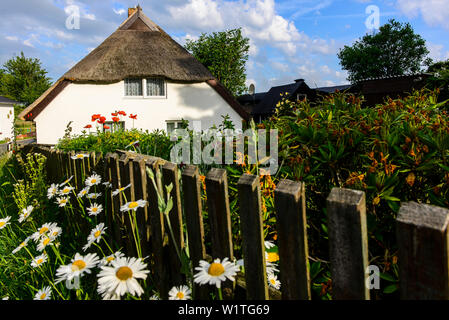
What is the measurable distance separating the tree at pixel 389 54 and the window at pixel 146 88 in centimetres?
2991

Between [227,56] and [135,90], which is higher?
[227,56]

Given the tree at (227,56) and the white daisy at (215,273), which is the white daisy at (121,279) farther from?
the tree at (227,56)

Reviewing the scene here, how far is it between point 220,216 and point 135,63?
15.1 meters

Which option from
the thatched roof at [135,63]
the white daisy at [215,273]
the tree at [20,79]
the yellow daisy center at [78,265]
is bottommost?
the yellow daisy center at [78,265]

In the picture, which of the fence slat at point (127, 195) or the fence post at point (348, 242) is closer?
the fence post at point (348, 242)

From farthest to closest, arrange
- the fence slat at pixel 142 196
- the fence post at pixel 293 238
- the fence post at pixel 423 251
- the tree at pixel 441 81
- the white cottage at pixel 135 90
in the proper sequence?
the white cottage at pixel 135 90 < the tree at pixel 441 81 < the fence slat at pixel 142 196 < the fence post at pixel 293 238 < the fence post at pixel 423 251

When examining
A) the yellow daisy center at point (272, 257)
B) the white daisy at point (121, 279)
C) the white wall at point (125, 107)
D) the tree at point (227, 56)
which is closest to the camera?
the white daisy at point (121, 279)

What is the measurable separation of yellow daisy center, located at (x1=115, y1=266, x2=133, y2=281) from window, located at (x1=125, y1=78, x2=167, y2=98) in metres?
14.9

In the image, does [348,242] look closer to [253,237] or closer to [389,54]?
[253,237]

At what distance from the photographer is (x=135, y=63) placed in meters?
14.9

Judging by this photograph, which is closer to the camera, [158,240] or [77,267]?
[77,267]

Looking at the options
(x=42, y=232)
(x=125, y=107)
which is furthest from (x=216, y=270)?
(x=125, y=107)

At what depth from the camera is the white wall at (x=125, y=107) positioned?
1359cm

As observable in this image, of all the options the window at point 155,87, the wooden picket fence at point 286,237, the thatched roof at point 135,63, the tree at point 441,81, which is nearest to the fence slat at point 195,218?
the wooden picket fence at point 286,237
